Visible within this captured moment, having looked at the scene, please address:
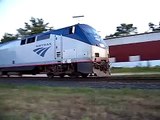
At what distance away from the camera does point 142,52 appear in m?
48.7

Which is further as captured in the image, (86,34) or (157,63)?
(157,63)

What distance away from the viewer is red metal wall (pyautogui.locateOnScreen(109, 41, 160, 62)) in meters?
47.5

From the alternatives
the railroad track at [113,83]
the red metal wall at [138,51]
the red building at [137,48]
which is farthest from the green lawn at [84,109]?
the red metal wall at [138,51]

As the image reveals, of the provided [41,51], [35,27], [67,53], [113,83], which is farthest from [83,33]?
[35,27]

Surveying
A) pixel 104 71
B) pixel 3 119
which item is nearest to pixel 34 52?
pixel 104 71

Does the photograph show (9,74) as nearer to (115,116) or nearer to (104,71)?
(104,71)

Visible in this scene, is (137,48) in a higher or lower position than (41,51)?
higher

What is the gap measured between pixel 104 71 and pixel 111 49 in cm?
2890

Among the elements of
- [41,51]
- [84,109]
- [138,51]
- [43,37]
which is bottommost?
[84,109]

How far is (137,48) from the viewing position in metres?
49.3

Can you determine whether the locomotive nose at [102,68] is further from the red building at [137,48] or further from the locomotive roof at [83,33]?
the red building at [137,48]

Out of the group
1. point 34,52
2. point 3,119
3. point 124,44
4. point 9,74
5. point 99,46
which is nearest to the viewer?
point 3,119

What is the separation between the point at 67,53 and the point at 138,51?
26.0 meters

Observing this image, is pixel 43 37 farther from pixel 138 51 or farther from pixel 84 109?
pixel 138 51
